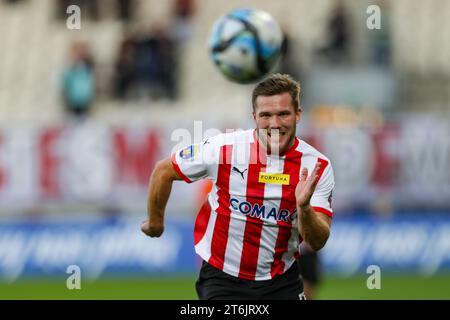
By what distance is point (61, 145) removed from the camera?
15.5 meters

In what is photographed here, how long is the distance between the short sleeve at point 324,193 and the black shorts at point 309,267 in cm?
300

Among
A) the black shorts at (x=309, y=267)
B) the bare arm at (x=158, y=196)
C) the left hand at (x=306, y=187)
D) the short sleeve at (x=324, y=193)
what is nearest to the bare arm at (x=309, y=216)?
the left hand at (x=306, y=187)

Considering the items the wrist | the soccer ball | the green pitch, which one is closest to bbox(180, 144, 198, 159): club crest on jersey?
the wrist

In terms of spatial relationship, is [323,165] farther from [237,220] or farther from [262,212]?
[237,220]

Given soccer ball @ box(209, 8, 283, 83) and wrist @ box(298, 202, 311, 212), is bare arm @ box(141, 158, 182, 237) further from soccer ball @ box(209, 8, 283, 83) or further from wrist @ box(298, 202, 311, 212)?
soccer ball @ box(209, 8, 283, 83)

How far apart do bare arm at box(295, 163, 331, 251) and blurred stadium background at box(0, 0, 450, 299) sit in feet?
21.5

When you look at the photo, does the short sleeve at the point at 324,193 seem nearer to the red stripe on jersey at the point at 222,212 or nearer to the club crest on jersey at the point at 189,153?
the red stripe on jersey at the point at 222,212

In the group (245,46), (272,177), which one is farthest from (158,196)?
(245,46)

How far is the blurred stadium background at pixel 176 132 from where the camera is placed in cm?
1497

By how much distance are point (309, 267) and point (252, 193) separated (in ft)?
10.2

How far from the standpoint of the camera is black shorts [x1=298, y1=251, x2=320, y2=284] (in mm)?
9789
